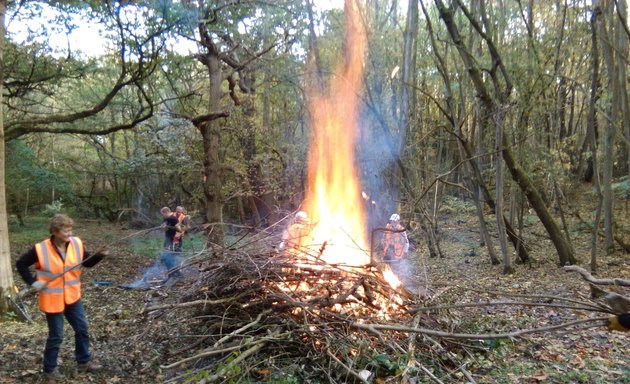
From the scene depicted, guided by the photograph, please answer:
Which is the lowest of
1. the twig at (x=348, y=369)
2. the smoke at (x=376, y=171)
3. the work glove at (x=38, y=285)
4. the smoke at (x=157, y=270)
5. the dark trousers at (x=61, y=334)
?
the smoke at (x=157, y=270)

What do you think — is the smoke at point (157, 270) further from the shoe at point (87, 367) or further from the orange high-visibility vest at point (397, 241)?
the orange high-visibility vest at point (397, 241)

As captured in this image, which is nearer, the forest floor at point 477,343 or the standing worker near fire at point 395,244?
the forest floor at point 477,343

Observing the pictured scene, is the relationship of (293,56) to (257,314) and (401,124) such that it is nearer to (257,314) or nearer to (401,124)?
(401,124)

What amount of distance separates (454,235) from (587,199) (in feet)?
20.3

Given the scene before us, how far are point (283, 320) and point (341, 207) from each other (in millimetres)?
4781

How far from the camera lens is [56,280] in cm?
470

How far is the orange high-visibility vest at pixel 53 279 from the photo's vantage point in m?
4.62

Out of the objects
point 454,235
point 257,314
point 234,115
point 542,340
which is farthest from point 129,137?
point 542,340

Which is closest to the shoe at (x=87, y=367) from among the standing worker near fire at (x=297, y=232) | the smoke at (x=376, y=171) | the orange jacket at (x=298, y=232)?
the standing worker near fire at (x=297, y=232)

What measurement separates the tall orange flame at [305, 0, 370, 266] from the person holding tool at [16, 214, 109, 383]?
326 cm

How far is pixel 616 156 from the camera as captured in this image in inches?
786

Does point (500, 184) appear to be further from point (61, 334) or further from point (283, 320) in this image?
point (61, 334)

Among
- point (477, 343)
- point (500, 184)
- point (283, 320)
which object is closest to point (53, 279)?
point (283, 320)

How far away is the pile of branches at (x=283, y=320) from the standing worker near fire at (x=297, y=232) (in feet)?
1.58
